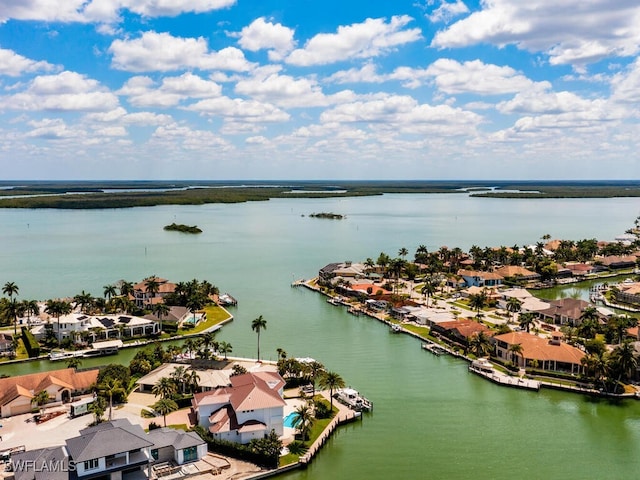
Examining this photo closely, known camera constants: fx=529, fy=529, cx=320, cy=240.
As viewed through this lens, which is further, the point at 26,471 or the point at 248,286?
the point at 248,286

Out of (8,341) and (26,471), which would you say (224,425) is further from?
(8,341)

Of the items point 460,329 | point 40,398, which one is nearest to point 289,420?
point 40,398

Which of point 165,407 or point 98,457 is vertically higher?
point 98,457

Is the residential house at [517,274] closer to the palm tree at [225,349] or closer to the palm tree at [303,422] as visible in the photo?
the palm tree at [225,349]

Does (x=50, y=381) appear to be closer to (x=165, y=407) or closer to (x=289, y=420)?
(x=165, y=407)

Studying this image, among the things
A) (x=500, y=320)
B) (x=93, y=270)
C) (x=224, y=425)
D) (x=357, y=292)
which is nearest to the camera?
(x=224, y=425)

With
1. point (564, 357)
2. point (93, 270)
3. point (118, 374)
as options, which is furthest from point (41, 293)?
point (564, 357)
